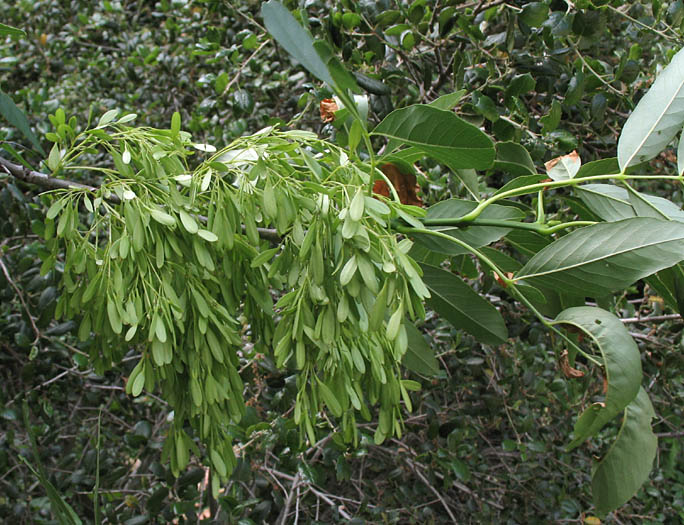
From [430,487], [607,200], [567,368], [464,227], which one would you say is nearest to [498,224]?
[464,227]

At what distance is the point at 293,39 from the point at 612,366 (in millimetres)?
450

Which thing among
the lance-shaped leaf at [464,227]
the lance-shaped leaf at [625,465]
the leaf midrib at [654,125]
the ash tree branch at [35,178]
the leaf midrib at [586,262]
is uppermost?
the ash tree branch at [35,178]

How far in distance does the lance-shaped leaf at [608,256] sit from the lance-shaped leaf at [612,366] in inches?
1.6

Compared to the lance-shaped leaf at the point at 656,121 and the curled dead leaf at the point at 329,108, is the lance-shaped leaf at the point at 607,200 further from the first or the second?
the curled dead leaf at the point at 329,108

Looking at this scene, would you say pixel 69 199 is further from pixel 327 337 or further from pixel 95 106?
pixel 95 106

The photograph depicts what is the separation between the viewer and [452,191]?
54.1 inches

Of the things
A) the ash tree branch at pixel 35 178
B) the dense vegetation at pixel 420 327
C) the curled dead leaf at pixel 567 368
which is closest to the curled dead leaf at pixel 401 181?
the dense vegetation at pixel 420 327

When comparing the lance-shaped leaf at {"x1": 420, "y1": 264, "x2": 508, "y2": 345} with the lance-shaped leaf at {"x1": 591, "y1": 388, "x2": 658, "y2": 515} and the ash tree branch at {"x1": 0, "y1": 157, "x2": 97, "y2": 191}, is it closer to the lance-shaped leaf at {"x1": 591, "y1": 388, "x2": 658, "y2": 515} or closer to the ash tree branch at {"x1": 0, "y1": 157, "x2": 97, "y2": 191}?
the lance-shaped leaf at {"x1": 591, "y1": 388, "x2": 658, "y2": 515}

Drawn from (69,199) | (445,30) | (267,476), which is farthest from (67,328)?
(445,30)

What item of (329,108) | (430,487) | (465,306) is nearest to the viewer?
(465,306)

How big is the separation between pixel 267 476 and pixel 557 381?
78 centimetres

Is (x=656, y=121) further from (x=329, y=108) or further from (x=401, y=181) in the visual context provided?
(x=329, y=108)

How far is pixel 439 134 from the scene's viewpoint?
60 centimetres

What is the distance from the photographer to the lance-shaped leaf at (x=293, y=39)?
17.7 inches
